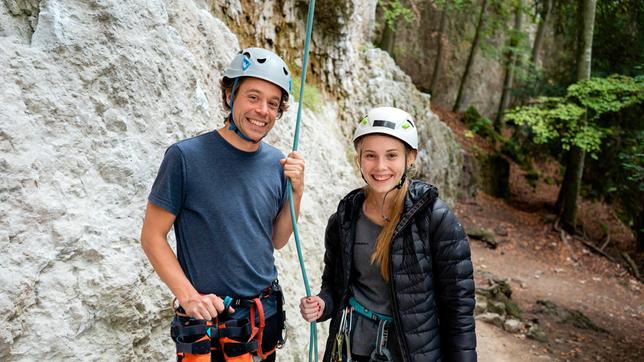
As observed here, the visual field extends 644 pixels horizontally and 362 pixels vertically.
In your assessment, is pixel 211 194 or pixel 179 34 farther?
pixel 179 34

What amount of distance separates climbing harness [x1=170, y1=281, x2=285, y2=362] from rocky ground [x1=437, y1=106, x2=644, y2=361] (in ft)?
17.2

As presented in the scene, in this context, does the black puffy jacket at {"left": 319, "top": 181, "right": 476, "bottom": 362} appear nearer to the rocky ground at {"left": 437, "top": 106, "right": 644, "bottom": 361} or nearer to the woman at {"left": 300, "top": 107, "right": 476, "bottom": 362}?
the woman at {"left": 300, "top": 107, "right": 476, "bottom": 362}

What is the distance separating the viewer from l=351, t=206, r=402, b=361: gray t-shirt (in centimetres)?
255

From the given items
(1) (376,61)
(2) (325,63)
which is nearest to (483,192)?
(1) (376,61)

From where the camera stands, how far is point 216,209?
225 cm

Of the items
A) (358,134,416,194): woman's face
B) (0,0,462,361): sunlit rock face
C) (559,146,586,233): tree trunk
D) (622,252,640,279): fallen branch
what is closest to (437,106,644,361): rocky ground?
(622,252,640,279): fallen branch

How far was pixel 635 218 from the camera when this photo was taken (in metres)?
13.0

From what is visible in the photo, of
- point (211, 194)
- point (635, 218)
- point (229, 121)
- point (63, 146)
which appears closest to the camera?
point (211, 194)

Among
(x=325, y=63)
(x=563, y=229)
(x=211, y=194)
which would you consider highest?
(x=325, y=63)

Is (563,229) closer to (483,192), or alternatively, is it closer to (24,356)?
(483,192)

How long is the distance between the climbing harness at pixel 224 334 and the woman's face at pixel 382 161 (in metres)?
0.89

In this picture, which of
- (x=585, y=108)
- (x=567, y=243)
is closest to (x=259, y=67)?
(x=585, y=108)

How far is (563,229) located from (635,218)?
1.92 m

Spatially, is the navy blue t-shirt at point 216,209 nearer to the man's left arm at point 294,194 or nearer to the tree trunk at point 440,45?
the man's left arm at point 294,194
